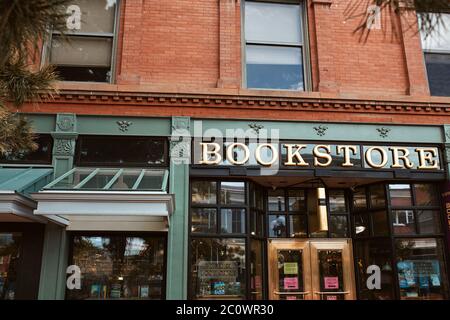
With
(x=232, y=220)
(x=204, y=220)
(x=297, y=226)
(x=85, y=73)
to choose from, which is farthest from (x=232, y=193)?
(x=85, y=73)

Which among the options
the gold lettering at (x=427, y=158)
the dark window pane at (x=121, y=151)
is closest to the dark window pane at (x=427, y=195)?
the gold lettering at (x=427, y=158)

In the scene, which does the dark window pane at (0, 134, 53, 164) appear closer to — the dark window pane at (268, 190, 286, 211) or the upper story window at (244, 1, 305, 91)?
the upper story window at (244, 1, 305, 91)

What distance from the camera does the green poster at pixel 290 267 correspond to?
8.70 meters

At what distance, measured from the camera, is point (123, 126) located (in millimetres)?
8227

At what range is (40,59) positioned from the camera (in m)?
8.59

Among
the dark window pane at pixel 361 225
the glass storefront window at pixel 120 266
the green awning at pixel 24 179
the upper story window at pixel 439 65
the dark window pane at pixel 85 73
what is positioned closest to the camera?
the green awning at pixel 24 179

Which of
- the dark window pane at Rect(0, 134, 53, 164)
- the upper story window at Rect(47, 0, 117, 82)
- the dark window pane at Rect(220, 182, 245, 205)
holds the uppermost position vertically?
the upper story window at Rect(47, 0, 117, 82)

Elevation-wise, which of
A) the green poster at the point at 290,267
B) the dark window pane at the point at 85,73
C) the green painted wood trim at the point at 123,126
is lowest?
the green poster at the point at 290,267

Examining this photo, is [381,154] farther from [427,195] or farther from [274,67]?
[274,67]

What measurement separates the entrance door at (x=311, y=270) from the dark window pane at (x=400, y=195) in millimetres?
1268

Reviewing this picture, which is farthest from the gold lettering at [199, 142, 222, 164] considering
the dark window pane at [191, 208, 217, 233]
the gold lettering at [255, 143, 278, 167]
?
the dark window pane at [191, 208, 217, 233]

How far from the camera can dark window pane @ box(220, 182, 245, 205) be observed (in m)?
8.24

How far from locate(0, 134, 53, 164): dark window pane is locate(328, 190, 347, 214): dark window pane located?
567 centimetres

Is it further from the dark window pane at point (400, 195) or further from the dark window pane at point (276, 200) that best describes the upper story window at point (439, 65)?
the dark window pane at point (276, 200)
